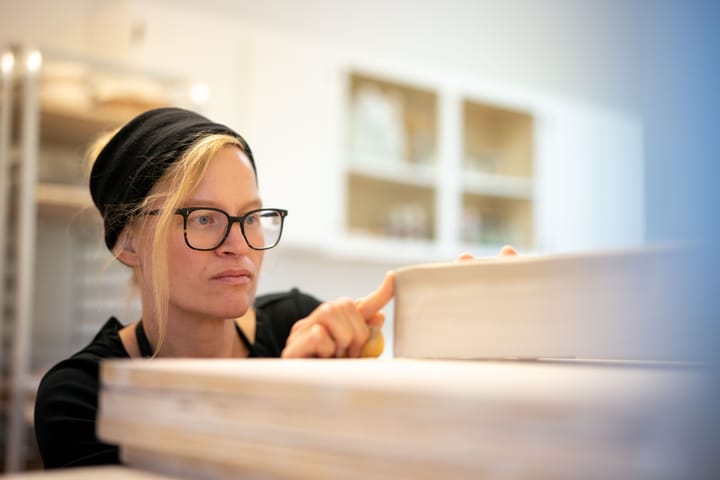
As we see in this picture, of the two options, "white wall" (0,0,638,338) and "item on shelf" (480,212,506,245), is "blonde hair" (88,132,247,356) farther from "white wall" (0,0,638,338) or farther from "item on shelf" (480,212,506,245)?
"item on shelf" (480,212,506,245)

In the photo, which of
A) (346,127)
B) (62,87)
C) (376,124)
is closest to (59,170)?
(62,87)

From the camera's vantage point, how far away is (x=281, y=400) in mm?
251

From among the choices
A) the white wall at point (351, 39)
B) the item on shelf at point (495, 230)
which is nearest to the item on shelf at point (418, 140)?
the white wall at point (351, 39)

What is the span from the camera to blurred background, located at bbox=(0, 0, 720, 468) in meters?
2.39

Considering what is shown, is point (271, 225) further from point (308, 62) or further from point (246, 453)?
point (308, 62)

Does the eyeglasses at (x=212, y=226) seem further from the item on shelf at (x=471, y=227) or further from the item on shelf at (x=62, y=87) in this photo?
the item on shelf at (x=471, y=227)

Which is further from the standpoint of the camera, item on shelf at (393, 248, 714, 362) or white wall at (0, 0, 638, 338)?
white wall at (0, 0, 638, 338)

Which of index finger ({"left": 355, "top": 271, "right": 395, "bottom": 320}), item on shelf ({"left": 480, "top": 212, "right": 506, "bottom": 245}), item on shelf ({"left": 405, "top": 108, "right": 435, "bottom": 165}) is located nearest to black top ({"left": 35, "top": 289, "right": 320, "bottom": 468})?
index finger ({"left": 355, "top": 271, "right": 395, "bottom": 320})

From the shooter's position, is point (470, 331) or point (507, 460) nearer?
point (507, 460)

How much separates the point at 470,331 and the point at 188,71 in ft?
8.39

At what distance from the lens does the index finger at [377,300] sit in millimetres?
544

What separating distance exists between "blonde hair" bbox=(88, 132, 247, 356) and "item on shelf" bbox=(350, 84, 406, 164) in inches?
103

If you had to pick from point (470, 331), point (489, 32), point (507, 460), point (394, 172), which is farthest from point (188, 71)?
point (507, 460)

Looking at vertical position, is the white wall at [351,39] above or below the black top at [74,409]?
above
